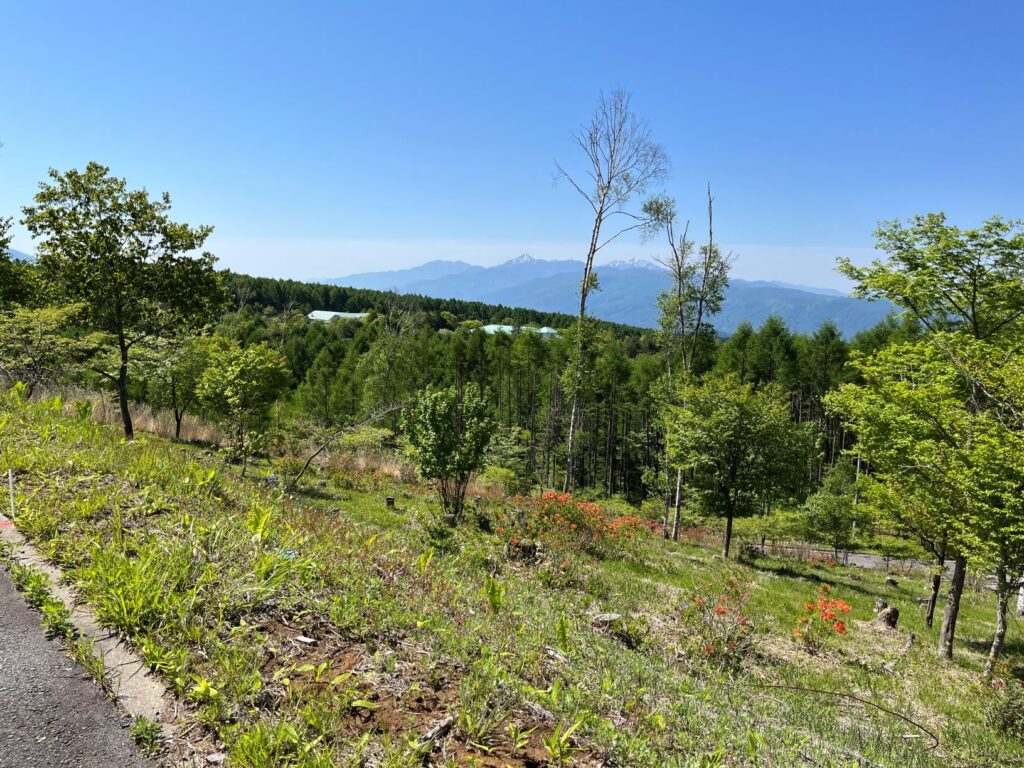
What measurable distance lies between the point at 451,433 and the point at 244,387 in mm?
6317

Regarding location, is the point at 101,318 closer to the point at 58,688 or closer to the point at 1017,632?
the point at 58,688

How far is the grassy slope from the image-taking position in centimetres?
288

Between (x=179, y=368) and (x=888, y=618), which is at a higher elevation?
(x=179, y=368)

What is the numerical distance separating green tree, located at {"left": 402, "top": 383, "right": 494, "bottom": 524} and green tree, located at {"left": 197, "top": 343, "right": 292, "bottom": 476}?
4.32 metres

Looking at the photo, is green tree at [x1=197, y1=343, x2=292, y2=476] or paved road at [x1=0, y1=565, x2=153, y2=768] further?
green tree at [x1=197, y1=343, x2=292, y2=476]

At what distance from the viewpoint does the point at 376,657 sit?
3.38 meters

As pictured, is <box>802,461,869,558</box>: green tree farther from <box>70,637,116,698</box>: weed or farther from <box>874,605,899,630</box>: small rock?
<box>70,637,116,698</box>: weed

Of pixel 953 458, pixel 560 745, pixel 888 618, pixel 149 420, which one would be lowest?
pixel 888 618

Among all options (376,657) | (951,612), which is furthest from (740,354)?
(376,657)

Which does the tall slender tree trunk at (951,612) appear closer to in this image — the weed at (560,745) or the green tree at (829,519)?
the weed at (560,745)

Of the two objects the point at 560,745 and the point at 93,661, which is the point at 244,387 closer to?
the point at 93,661

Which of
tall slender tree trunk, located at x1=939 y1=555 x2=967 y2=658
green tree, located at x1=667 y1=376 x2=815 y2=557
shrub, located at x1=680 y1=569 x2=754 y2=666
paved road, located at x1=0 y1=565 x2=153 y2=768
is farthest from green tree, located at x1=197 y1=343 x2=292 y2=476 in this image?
tall slender tree trunk, located at x1=939 y1=555 x2=967 y2=658

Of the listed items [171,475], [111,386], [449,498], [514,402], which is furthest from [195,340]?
[514,402]

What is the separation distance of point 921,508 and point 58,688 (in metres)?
13.8
